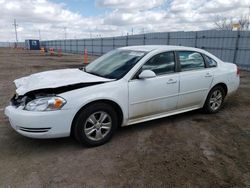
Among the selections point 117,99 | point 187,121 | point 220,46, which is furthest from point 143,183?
point 220,46

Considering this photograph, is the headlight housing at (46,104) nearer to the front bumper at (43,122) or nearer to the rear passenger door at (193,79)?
the front bumper at (43,122)

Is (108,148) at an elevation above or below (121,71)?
below

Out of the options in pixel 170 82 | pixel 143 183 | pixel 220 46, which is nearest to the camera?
pixel 143 183

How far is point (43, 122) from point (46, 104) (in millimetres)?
251

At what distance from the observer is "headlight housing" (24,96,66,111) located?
3.12 m

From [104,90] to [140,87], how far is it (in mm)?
661

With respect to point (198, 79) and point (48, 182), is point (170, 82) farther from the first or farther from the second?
point (48, 182)

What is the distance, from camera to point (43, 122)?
310 cm

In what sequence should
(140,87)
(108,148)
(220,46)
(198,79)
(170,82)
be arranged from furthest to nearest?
(220,46) → (198,79) → (170,82) → (140,87) → (108,148)

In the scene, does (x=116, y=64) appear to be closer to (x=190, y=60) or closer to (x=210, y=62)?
(x=190, y=60)

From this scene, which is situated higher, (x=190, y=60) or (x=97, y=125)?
(x=190, y=60)

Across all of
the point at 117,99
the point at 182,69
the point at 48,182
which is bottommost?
the point at 48,182

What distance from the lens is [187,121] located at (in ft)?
15.2

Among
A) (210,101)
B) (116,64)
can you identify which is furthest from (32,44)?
(210,101)
